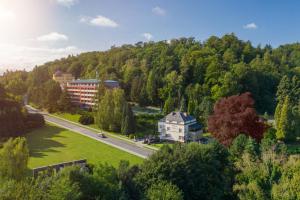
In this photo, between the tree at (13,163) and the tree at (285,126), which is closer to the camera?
the tree at (13,163)

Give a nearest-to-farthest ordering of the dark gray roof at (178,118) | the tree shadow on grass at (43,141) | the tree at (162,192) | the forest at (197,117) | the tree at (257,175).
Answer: the tree at (162,192) < the forest at (197,117) < the tree at (257,175) < the tree shadow on grass at (43,141) < the dark gray roof at (178,118)

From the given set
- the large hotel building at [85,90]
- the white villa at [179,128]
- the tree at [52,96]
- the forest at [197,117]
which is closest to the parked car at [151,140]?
the white villa at [179,128]

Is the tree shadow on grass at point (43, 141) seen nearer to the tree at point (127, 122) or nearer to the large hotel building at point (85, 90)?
the tree at point (127, 122)

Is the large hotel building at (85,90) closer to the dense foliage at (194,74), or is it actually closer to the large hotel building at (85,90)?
the large hotel building at (85,90)

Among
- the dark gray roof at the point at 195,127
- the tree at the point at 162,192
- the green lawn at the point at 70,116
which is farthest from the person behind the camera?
the green lawn at the point at 70,116

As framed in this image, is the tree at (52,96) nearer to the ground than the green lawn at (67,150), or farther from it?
farther from it

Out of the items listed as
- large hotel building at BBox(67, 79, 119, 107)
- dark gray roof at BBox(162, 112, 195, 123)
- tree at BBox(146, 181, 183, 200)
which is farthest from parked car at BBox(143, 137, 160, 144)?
large hotel building at BBox(67, 79, 119, 107)

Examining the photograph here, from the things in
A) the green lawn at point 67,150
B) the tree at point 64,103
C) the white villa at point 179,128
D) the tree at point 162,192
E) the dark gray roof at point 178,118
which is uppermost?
the tree at point 64,103

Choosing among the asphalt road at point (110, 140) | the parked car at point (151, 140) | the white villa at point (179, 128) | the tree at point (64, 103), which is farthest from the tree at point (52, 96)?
the parked car at point (151, 140)

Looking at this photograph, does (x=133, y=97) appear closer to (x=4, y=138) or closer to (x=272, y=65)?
(x=4, y=138)
